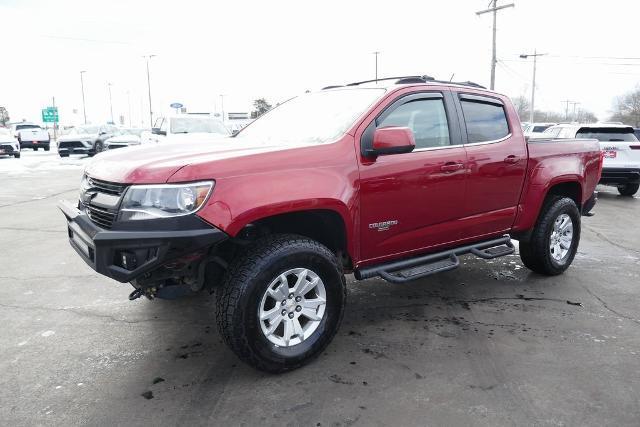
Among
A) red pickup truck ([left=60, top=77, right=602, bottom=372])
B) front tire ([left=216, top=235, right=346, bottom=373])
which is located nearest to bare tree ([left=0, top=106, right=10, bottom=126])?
red pickup truck ([left=60, top=77, right=602, bottom=372])

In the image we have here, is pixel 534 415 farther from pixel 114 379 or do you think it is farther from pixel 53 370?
pixel 53 370

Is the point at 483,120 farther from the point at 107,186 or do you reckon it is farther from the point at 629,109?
the point at 629,109

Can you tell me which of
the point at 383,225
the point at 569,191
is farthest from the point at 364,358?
the point at 569,191

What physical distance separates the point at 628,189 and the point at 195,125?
1040cm

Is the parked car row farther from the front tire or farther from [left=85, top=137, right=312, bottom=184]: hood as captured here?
the front tire

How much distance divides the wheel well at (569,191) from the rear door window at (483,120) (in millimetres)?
1015

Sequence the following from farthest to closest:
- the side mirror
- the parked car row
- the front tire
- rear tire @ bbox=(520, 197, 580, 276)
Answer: the parked car row
rear tire @ bbox=(520, 197, 580, 276)
the side mirror
the front tire

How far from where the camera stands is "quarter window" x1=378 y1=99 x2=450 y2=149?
3893mm

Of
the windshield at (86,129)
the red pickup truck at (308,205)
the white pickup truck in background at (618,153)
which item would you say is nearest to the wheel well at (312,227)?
the red pickup truck at (308,205)

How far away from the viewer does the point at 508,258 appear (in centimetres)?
606

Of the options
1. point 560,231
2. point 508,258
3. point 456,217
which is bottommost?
point 508,258

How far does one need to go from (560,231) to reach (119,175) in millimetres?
4331

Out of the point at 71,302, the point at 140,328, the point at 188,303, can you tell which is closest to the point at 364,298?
the point at 188,303

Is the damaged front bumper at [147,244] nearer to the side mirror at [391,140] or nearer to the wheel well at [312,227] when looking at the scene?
the wheel well at [312,227]
